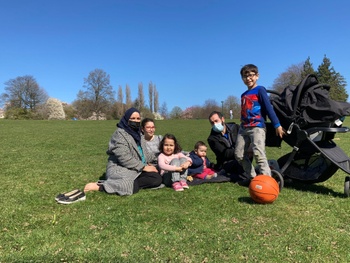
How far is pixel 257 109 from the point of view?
5.06 metres

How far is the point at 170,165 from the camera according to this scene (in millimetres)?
5637

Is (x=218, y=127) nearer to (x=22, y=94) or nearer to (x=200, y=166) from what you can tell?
(x=200, y=166)

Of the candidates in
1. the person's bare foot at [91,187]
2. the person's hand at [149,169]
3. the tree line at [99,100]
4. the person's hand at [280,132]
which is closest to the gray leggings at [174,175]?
the person's hand at [149,169]

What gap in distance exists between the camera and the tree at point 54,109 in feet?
222

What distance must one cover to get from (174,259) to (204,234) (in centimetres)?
65

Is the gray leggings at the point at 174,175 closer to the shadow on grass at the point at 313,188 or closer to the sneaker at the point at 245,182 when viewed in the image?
the sneaker at the point at 245,182

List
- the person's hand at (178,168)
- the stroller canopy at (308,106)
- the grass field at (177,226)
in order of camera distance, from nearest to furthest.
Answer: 1. the grass field at (177,226)
2. the stroller canopy at (308,106)
3. the person's hand at (178,168)

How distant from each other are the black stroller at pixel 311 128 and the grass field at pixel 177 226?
1.30 feet

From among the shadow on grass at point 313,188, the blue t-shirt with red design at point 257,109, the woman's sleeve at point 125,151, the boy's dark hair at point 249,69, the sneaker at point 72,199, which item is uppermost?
the boy's dark hair at point 249,69

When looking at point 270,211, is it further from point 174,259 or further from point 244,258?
point 174,259

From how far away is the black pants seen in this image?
5.38 metres

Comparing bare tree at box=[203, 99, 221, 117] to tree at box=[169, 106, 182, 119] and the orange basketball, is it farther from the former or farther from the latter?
the orange basketball

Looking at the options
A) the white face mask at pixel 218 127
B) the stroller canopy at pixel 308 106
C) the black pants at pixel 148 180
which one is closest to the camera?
the stroller canopy at pixel 308 106

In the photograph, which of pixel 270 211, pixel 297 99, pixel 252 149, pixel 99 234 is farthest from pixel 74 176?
pixel 297 99
